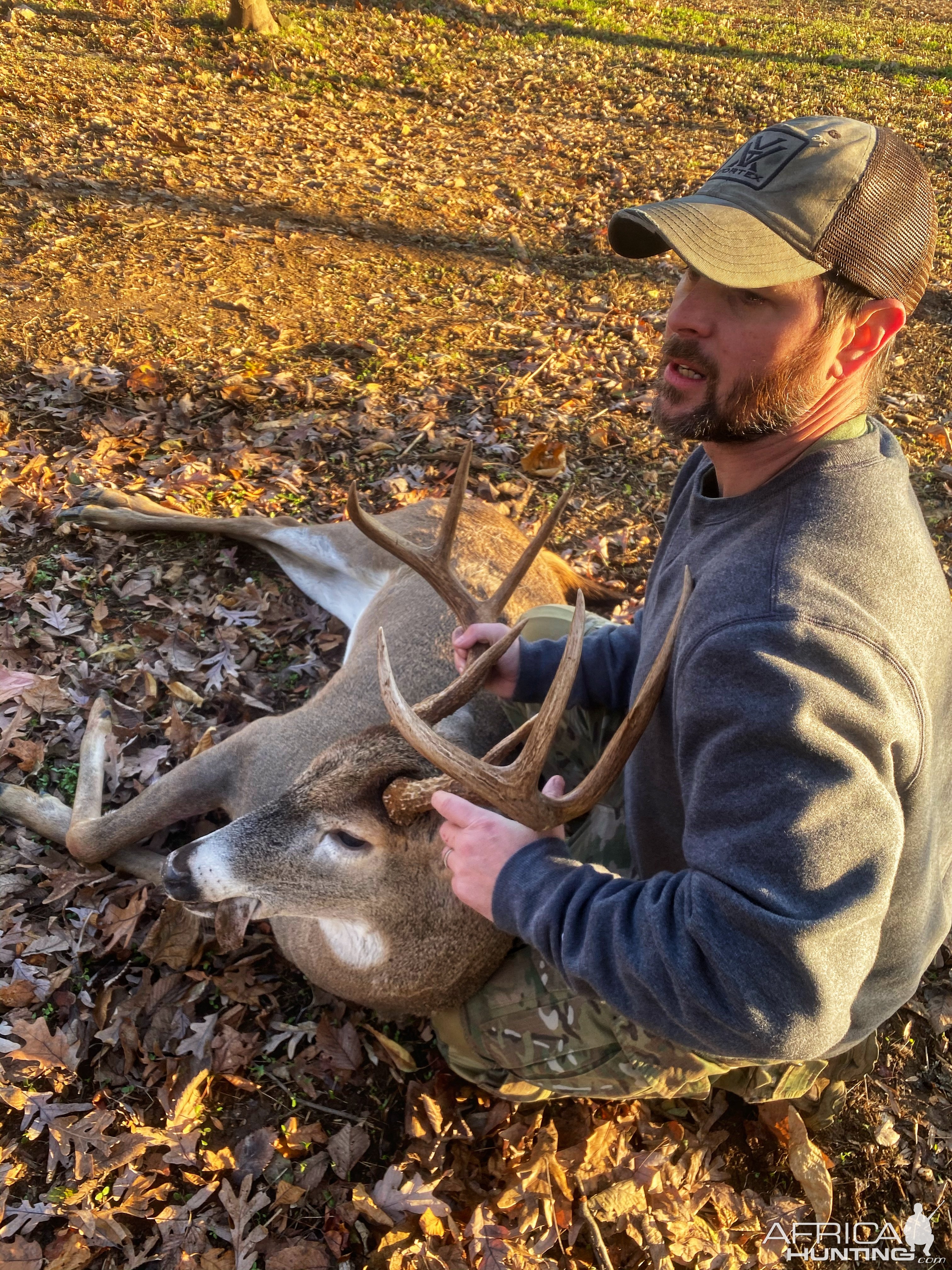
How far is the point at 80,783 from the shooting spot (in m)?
4.29

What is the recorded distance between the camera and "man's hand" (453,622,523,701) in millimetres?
3545

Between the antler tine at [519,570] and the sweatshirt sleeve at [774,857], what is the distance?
4.06ft

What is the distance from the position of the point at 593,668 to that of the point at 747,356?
1479 mm

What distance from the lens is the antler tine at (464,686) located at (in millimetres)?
3184

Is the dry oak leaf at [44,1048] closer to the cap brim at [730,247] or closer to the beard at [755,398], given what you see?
the beard at [755,398]

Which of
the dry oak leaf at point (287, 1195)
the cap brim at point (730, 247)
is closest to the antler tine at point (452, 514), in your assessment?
the cap brim at point (730, 247)

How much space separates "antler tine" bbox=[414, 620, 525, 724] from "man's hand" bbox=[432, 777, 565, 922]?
0.42 metres

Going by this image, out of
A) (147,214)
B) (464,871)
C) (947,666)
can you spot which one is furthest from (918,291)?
(147,214)

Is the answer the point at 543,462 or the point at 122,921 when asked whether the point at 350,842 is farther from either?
the point at 543,462

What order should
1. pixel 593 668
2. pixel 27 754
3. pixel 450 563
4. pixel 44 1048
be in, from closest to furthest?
pixel 44 1048 < pixel 593 668 < pixel 450 563 < pixel 27 754

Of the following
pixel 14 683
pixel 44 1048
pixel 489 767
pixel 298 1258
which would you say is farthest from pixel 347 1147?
pixel 14 683

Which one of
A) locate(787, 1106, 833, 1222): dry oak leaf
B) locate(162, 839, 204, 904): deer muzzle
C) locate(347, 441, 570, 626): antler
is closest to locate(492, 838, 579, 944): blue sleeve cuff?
locate(162, 839, 204, 904): deer muzzle

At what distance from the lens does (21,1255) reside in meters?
2.88

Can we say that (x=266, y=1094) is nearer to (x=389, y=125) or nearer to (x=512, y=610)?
(x=512, y=610)
